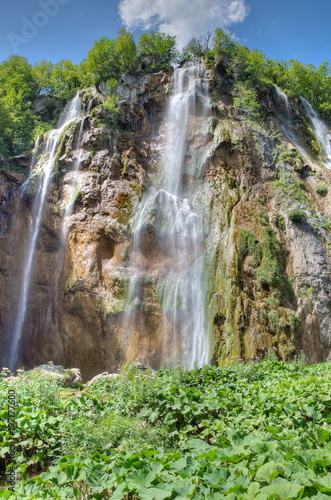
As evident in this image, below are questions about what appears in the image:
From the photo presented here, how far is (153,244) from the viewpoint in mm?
17359

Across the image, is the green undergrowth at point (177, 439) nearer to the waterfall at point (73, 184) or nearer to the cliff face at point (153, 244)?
the cliff face at point (153, 244)

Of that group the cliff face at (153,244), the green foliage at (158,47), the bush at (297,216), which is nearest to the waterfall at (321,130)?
the cliff face at (153,244)

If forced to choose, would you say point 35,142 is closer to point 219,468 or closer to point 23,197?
point 23,197

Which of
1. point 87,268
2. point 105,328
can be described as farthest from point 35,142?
point 105,328

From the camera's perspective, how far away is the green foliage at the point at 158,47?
2550cm

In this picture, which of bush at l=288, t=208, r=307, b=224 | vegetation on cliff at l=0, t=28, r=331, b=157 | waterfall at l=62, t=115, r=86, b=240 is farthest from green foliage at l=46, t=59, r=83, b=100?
bush at l=288, t=208, r=307, b=224

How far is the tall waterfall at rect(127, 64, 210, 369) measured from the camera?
15.3 m

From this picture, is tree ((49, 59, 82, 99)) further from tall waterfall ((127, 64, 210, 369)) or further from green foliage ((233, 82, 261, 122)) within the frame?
green foliage ((233, 82, 261, 122))

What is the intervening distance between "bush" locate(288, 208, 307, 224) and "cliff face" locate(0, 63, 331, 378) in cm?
24

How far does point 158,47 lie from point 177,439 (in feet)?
84.5

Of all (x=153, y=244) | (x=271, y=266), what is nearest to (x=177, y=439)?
(x=271, y=266)

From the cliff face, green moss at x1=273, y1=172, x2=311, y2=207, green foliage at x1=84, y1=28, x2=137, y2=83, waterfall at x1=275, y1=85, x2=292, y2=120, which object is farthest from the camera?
waterfall at x1=275, y1=85, x2=292, y2=120

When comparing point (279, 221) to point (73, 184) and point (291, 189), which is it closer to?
point (291, 189)

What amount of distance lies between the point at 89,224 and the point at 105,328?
507 cm
